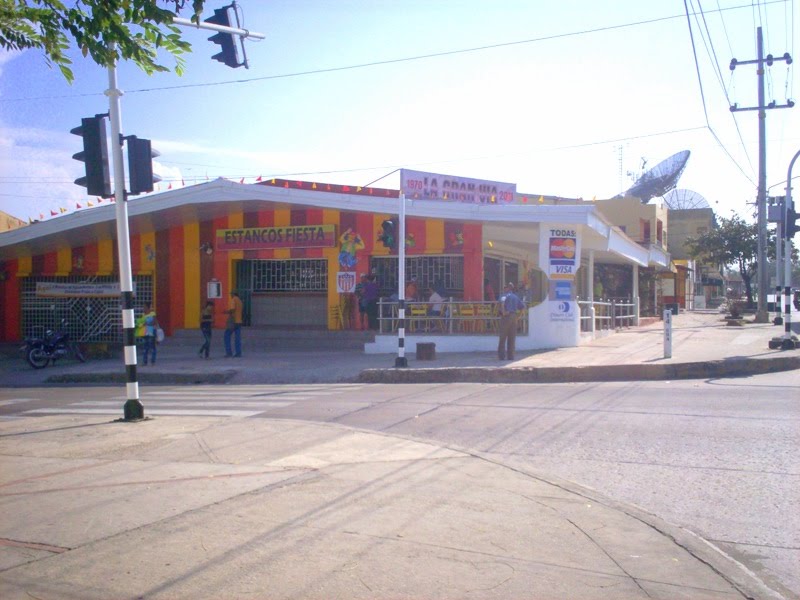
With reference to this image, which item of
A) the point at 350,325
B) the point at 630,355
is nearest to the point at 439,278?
the point at 350,325

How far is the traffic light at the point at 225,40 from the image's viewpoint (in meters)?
11.3

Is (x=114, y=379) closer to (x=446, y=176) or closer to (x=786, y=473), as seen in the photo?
(x=446, y=176)

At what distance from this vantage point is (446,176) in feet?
61.3

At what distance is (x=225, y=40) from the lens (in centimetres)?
1127

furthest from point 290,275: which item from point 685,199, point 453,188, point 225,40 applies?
point 685,199

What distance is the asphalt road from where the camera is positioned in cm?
635

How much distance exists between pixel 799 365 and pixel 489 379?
7.06 m

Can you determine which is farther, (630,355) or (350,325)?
(350,325)

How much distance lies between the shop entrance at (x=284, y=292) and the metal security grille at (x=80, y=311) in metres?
3.55

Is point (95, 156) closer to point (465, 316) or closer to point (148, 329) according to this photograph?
point (148, 329)

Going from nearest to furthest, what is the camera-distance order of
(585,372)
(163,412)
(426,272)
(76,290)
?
(163,412) → (585,372) → (426,272) → (76,290)

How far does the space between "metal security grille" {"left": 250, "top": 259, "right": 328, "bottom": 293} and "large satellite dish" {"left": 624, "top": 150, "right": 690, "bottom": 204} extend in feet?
115

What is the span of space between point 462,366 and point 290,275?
32.2 feet

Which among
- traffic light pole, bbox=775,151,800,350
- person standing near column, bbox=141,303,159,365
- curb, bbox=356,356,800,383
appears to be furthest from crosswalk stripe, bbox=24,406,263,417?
traffic light pole, bbox=775,151,800,350
